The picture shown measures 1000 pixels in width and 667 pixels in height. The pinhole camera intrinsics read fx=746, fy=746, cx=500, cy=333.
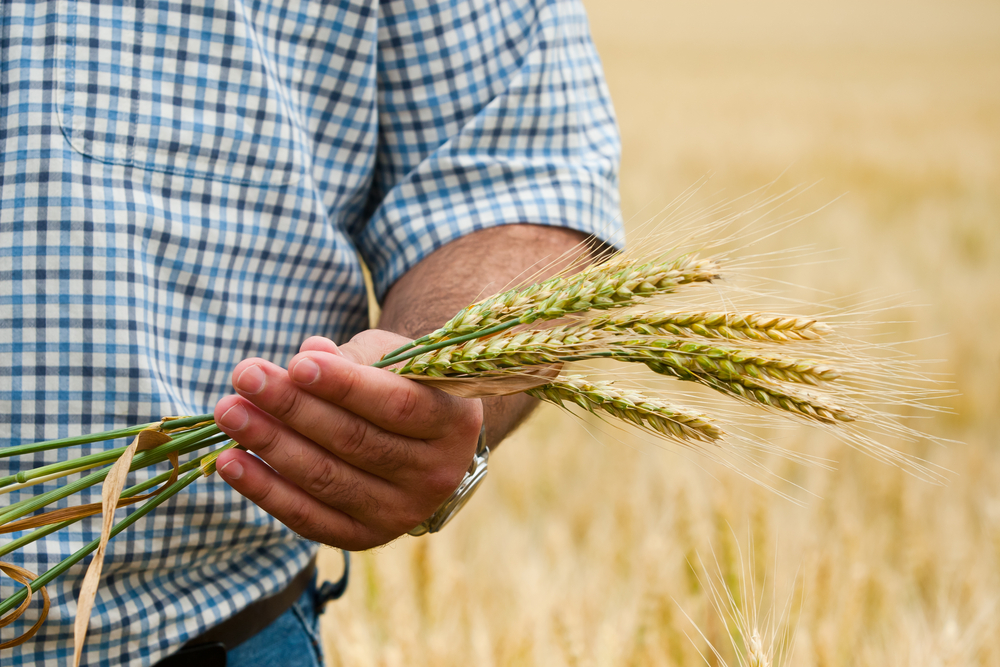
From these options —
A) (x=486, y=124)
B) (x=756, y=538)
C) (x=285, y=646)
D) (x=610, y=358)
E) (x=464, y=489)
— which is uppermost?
(x=486, y=124)

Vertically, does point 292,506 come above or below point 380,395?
below

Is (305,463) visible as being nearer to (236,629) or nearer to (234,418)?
(234,418)

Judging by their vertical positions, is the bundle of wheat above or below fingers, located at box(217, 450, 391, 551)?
above

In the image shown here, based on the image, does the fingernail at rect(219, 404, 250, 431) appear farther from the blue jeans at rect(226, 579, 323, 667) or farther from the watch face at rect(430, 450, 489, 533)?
the blue jeans at rect(226, 579, 323, 667)

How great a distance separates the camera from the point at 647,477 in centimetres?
254

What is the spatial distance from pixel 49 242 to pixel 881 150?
7.88 meters

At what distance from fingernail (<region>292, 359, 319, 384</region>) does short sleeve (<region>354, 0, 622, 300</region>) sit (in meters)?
0.44

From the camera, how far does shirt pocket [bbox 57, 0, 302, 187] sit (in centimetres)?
84

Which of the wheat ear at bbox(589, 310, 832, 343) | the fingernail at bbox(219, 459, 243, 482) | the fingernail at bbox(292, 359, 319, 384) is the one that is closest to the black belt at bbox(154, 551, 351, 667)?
the fingernail at bbox(219, 459, 243, 482)

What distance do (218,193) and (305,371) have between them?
430 mm

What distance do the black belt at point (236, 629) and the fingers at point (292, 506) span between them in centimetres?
33

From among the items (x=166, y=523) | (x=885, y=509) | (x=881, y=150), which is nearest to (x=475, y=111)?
(x=166, y=523)

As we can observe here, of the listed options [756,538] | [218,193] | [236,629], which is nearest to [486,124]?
[218,193]

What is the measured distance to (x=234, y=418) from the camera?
0.60 metres
